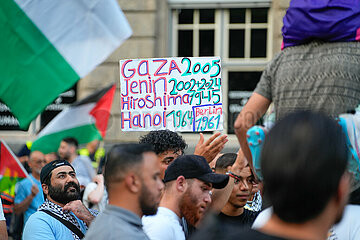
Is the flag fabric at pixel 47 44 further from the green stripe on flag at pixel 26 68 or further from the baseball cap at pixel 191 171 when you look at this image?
the baseball cap at pixel 191 171

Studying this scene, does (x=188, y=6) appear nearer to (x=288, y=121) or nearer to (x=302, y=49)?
(x=302, y=49)

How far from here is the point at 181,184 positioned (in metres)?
3.65

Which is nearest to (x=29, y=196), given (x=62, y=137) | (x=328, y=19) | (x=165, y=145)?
(x=62, y=137)

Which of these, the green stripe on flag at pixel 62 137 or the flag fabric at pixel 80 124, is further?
the flag fabric at pixel 80 124

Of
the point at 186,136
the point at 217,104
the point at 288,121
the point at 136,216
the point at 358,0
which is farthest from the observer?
the point at 186,136

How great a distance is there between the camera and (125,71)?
521 cm

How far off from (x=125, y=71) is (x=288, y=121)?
3.45 m

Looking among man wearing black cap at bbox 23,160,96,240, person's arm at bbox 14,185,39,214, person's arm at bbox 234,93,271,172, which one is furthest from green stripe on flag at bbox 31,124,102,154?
person's arm at bbox 234,93,271,172

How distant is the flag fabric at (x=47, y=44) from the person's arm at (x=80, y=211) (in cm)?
194

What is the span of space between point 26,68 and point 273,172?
501 centimetres

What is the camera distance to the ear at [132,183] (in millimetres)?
2770

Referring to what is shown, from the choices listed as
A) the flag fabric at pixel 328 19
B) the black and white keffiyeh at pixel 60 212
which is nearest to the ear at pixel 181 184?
the flag fabric at pixel 328 19

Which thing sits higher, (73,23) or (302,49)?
(302,49)

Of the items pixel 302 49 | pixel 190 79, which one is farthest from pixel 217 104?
pixel 302 49
